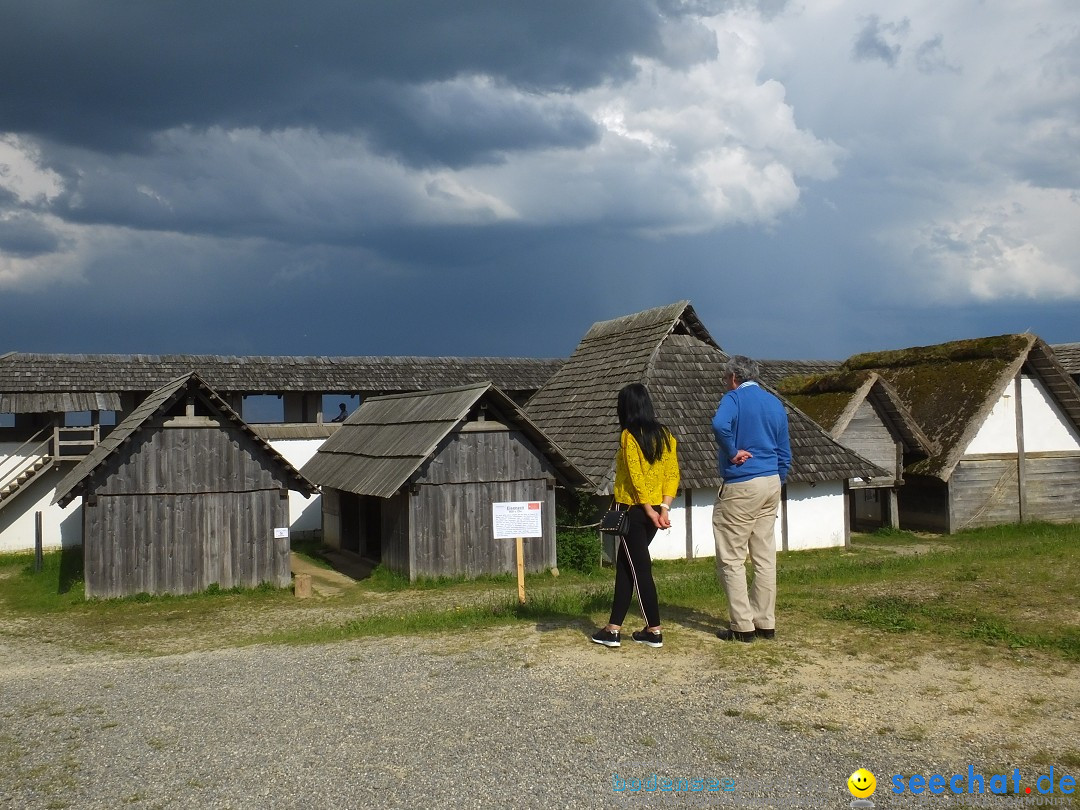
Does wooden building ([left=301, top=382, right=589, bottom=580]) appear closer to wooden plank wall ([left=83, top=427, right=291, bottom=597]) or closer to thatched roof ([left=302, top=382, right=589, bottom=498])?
thatched roof ([left=302, top=382, right=589, bottom=498])

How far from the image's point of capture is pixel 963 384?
2367 centimetres

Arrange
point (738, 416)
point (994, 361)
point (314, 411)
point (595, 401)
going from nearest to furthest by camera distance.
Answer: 1. point (738, 416)
2. point (595, 401)
3. point (994, 361)
4. point (314, 411)

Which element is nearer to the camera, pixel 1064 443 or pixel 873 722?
pixel 873 722

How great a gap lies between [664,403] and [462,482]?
5319 mm

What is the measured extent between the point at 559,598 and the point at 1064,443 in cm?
1894

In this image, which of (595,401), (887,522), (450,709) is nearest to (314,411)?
(595,401)

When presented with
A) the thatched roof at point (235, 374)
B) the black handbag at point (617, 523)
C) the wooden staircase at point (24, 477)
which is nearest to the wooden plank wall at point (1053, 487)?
the thatched roof at point (235, 374)

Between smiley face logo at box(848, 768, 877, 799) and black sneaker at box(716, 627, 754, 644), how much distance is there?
9.41 feet

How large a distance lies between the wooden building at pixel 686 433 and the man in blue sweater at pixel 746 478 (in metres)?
10.5

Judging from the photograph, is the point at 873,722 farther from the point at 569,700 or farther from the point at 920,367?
the point at 920,367

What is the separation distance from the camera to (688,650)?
7.54 meters

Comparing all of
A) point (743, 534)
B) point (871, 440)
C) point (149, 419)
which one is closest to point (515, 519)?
point (743, 534)

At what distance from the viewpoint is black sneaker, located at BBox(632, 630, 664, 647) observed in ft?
25.0

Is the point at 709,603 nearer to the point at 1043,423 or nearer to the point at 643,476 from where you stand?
the point at 643,476
